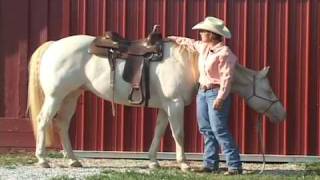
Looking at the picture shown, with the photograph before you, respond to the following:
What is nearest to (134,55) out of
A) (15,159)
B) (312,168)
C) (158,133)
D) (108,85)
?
(108,85)

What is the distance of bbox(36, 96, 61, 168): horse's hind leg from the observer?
8.48m

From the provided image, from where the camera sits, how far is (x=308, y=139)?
9.70 meters

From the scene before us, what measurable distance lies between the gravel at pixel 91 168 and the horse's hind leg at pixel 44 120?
130 mm

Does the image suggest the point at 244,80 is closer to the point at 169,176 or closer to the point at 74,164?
the point at 169,176

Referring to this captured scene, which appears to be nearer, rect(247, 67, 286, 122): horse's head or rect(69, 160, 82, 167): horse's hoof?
rect(247, 67, 286, 122): horse's head

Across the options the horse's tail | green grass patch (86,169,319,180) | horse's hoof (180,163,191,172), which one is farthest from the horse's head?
the horse's tail

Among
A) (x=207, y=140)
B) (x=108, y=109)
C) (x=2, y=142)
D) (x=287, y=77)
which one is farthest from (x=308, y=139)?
(x=2, y=142)

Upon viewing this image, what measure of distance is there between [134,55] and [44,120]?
1258 millimetres

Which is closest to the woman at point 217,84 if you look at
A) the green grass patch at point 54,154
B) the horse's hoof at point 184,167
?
the horse's hoof at point 184,167

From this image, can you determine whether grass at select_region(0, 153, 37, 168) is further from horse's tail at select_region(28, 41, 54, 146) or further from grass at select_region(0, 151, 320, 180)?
horse's tail at select_region(28, 41, 54, 146)

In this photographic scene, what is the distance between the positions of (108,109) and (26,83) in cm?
115

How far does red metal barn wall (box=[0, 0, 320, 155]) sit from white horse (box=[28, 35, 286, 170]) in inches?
43.3

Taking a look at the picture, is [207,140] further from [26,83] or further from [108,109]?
[26,83]

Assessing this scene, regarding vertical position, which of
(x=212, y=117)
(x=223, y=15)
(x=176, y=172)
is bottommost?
(x=176, y=172)
